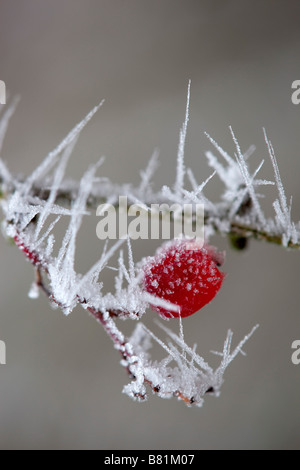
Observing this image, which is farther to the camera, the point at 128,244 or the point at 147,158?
the point at 147,158

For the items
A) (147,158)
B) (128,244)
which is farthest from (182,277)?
(147,158)

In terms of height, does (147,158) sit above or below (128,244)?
above

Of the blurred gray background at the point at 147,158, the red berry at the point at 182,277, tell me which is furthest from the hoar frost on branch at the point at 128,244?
the blurred gray background at the point at 147,158

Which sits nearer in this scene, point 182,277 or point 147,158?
point 182,277

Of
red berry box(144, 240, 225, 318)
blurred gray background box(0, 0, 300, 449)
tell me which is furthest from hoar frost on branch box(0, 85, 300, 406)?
blurred gray background box(0, 0, 300, 449)

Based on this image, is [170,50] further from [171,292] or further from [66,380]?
[171,292]

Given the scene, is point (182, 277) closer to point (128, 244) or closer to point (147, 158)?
point (128, 244)
